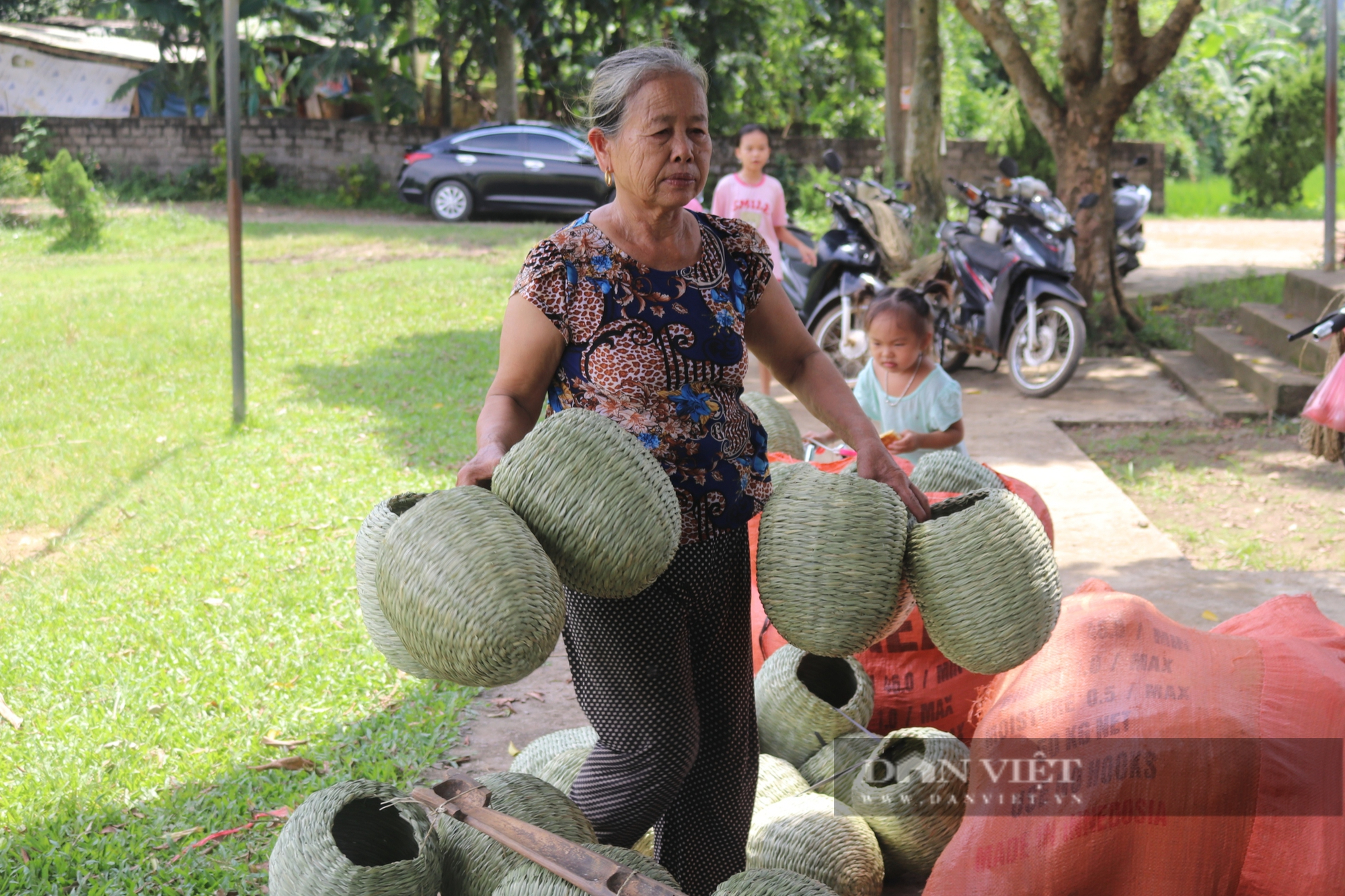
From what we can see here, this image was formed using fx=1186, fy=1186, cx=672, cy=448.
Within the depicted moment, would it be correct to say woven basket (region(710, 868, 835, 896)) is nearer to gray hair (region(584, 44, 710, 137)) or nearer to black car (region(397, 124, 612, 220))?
gray hair (region(584, 44, 710, 137))

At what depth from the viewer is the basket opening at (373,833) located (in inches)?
85.0

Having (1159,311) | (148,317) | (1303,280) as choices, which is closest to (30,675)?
(148,317)

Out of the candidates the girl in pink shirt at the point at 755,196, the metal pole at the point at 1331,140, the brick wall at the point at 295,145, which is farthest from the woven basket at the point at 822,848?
the brick wall at the point at 295,145

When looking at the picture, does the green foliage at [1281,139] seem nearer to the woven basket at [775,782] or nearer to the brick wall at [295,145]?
the brick wall at [295,145]

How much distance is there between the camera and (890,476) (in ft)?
7.19

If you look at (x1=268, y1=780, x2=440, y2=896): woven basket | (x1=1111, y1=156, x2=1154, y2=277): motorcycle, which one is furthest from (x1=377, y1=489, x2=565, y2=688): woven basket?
(x1=1111, y1=156, x2=1154, y2=277): motorcycle

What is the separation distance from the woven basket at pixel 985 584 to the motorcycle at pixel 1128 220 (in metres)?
9.66

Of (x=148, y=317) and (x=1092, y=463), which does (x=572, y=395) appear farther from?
(x=148, y=317)

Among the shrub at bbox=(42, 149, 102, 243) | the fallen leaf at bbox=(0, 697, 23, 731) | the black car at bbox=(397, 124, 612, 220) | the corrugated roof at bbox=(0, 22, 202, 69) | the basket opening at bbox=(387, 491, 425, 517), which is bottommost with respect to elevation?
the fallen leaf at bbox=(0, 697, 23, 731)

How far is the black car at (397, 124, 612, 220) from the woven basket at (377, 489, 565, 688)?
14.6m

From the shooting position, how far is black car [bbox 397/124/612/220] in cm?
1623

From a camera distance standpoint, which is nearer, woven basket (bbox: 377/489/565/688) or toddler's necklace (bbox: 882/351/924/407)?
woven basket (bbox: 377/489/565/688)

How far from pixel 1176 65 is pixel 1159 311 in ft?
53.8

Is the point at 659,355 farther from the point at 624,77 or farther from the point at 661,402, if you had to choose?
the point at 624,77
